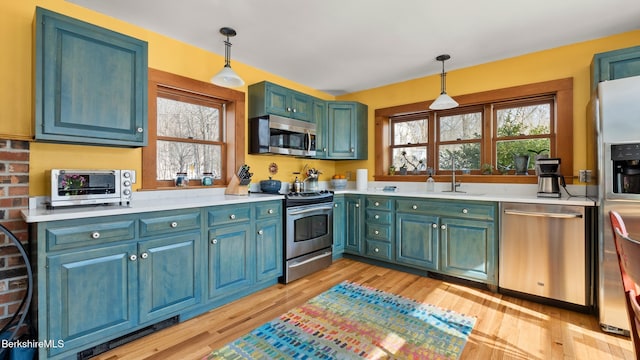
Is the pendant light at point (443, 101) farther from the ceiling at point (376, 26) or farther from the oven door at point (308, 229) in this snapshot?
the oven door at point (308, 229)

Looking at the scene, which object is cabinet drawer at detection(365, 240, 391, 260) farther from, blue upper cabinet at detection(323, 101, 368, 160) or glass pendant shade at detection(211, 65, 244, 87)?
glass pendant shade at detection(211, 65, 244, 87)

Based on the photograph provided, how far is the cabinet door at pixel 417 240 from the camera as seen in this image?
3088 millimetres

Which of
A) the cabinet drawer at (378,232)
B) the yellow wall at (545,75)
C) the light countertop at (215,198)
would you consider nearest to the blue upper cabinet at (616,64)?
the yellow wall at (545,75)

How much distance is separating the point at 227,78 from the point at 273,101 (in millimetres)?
947

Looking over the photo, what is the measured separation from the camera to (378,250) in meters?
3.52

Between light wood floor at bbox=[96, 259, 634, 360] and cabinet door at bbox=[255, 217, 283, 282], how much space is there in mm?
177

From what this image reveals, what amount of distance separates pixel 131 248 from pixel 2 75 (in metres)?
1.43

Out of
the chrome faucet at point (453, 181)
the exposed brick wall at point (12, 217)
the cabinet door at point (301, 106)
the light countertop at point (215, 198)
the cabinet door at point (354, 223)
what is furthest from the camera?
the cabinet door at point (354, 223)

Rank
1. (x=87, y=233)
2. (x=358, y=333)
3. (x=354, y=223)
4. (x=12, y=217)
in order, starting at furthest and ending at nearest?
(x=354, y=223)
(x=358, y=333)
(x=12, y=217)
(x=87, y=233)

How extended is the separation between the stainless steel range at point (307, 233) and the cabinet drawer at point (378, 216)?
485 mm

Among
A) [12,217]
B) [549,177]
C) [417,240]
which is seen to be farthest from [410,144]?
[12,217]

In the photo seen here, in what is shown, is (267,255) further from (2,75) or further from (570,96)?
(570,96)

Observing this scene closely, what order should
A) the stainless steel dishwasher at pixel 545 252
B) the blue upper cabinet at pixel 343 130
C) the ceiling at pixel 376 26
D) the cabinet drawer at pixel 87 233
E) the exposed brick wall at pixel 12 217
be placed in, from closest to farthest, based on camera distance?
1. the cabinet drawer at pixel 87 233
2. the exposed brick wall at pixel 12 217
3. the ceiling at pixel 376 26
4. the stainless steel dishwasher at pixel 545 252
5. the blue upper cabinet at pixel 343 130

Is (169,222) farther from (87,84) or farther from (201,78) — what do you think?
(201,78)
